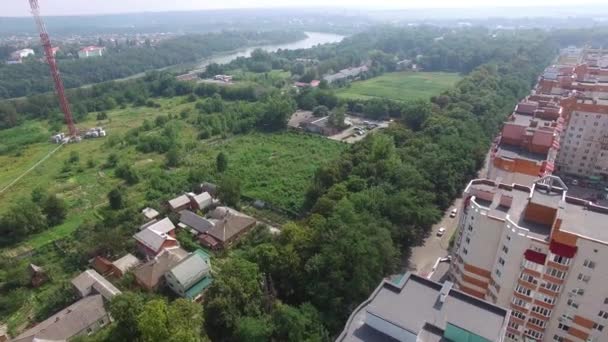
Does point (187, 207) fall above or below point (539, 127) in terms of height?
below

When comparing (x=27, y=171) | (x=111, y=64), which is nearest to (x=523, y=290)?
(x=27, y=171)

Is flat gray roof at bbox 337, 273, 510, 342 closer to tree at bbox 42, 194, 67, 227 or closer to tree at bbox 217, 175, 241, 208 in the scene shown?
tree at bbox 217, 175, 241, 208

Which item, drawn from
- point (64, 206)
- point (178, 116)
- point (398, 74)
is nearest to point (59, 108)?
point (178, 116)

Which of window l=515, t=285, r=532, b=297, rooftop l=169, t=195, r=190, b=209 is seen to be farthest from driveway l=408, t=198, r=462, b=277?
rooftop l=169, t=195, r=190, b=209

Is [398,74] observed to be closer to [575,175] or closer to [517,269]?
[575,175]

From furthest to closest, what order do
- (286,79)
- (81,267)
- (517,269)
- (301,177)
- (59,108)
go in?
1. (286,79)
2. (59,108)
3. (301,177)
4. (81,267)
5. (517,269)
